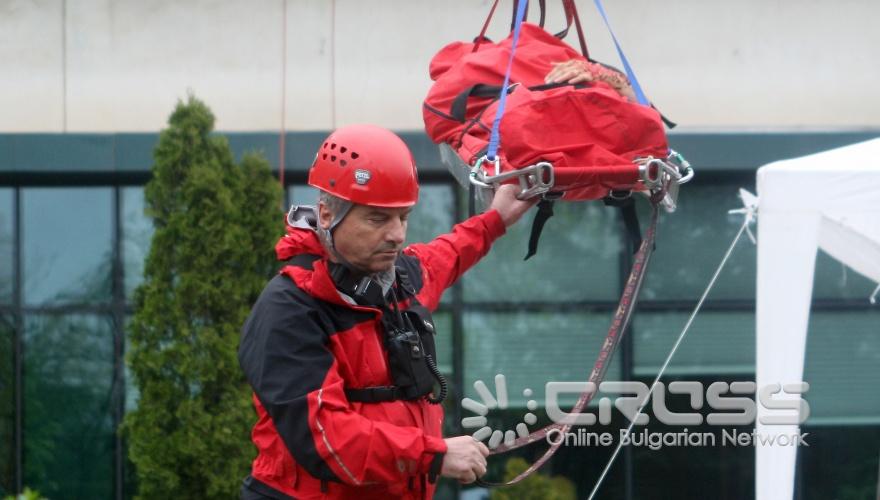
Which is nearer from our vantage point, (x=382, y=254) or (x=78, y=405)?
(x=382, y=254)

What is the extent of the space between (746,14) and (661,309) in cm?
190

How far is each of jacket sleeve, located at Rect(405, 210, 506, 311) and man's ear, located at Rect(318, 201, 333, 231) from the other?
45 cm

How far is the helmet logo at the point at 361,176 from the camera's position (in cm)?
329

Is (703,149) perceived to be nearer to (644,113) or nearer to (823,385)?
(823,385)

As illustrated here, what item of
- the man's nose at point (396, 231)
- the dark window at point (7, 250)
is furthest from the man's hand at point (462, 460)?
the dark window at point (7, 250)

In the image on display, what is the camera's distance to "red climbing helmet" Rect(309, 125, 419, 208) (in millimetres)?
3295

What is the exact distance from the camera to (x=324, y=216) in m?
3.38

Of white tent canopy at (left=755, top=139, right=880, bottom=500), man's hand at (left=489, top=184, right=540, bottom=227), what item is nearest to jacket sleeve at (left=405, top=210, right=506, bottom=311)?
man's hand at (left=489, top=184, right=540, bottom=227)

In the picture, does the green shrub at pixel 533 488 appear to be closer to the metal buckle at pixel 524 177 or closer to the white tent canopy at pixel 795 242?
the white tent canopy at pixel 795 242

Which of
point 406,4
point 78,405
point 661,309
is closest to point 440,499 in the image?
point 661,309

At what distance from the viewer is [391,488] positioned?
3.41 m

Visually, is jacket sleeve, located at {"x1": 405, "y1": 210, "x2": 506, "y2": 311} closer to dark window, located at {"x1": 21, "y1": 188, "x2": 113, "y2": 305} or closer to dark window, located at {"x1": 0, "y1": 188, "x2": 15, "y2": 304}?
dark window, located at {"x1": 21, "y1": 188, "x2": 113, "y2": 305}

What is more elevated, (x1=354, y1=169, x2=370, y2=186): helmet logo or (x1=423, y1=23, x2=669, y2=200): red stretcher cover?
(x1=423, y1=23, x2=669, y2=200): red stretcher cover

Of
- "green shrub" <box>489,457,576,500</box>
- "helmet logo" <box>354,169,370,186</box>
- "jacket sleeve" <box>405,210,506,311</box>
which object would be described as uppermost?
"helmet logo" <box>354,169,370,186</box>
